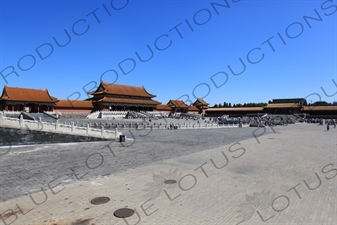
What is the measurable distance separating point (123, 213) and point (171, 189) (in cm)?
200

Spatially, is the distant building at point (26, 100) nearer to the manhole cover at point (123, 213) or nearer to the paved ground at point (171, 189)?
the paved ground at point (171, 189)

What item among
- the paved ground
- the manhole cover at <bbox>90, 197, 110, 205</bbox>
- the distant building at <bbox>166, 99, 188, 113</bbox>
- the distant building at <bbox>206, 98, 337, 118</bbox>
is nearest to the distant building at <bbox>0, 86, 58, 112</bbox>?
the paved ground

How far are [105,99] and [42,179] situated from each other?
44020 millimetres

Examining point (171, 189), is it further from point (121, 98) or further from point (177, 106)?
point (177, 106)

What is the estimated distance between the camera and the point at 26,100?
39688 millimetres

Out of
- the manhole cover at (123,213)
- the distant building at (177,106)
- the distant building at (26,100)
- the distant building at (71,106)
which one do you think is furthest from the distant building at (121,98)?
the manhole cover at (123,213)

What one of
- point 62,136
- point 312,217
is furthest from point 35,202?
point 62,136

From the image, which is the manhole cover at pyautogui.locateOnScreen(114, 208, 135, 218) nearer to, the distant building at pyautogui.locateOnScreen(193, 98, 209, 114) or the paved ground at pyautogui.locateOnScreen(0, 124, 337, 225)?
the paved ground at pyautogui.locateOnScreen(0, 124, 337, 225)

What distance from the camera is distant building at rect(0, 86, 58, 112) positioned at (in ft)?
125

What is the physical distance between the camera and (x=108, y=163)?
10688mm

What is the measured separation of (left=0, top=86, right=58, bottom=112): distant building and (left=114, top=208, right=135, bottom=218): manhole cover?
4016 centimetres

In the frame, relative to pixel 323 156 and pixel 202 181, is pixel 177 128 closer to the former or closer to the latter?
pixel 323 156

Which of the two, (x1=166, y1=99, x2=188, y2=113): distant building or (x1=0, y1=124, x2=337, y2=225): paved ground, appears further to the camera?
(x1=166, y1=99, x2=188, y2=113): distant building

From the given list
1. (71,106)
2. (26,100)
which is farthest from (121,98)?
(26,100)
